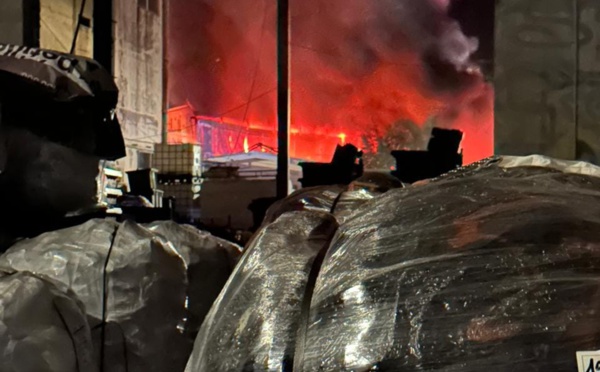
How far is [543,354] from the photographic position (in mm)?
708

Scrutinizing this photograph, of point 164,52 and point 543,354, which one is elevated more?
point 164,52

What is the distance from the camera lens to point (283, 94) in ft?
14.9

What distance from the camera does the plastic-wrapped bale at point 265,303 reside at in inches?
34.4

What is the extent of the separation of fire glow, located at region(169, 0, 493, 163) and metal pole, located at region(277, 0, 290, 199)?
182 centimetres

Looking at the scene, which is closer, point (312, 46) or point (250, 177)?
point (250, 177)

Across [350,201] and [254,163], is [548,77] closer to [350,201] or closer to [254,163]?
[350,201]

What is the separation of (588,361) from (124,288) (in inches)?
36.4

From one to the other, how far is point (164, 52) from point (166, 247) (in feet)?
18.8

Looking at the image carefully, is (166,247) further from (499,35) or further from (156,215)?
(499,35)

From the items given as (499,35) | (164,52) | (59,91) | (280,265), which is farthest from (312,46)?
A: (280,265)

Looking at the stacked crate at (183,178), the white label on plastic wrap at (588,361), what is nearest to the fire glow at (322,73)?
the stacked crate at (183,178)

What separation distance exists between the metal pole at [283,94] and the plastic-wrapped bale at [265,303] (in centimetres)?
334

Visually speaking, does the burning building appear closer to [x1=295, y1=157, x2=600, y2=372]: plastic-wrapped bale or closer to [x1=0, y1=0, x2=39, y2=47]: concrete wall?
[x1=0, y1=0, x2=39, y2=47]: concrete wall

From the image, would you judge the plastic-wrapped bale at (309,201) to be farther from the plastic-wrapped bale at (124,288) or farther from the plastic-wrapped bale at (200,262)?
the plastic-wrapped bale at (124,288)
